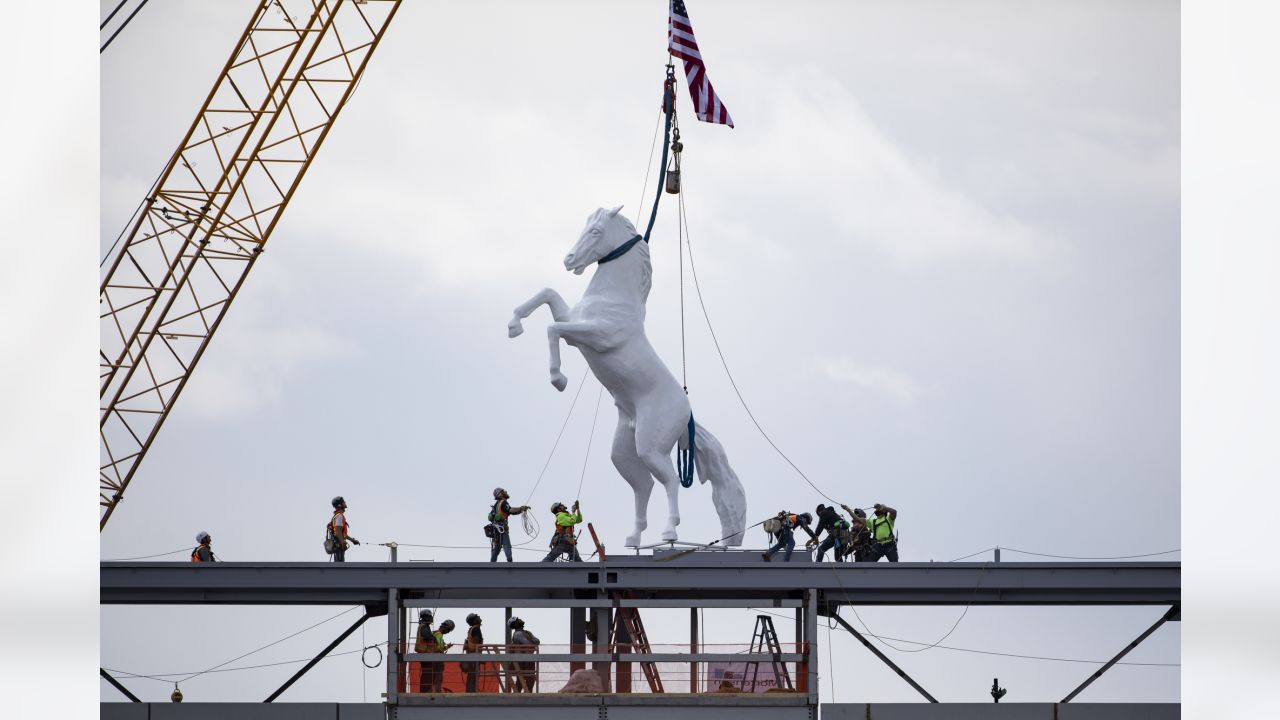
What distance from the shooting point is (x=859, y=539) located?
24.5 m

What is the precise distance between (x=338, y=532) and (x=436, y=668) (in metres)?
2.93

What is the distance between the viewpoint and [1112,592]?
23891mm

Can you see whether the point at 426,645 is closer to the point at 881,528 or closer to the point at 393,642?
the point at 393,642

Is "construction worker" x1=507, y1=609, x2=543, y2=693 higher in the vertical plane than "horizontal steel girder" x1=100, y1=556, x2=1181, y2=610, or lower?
lower

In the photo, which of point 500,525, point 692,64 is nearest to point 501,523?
point 500,525

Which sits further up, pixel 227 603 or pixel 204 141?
pixel 204 141

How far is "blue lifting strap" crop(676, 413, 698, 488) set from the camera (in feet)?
79.9

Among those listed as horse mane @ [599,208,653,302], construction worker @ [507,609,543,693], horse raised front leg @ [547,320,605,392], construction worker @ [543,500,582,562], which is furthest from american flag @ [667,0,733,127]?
construction worker @ [507,609,543,693]

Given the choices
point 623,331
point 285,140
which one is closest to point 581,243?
point 623,331

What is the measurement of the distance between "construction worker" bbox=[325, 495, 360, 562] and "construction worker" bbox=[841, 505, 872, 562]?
7.31m

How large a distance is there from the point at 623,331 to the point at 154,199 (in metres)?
24.4

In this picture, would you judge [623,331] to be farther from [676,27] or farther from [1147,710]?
[1147,710]

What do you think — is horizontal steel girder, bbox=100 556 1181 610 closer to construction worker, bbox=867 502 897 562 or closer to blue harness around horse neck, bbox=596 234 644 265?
construction worker, bbox=867 502 897 562

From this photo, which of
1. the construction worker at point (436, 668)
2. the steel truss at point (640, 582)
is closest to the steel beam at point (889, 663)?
the steel truss at point (640, 582)
